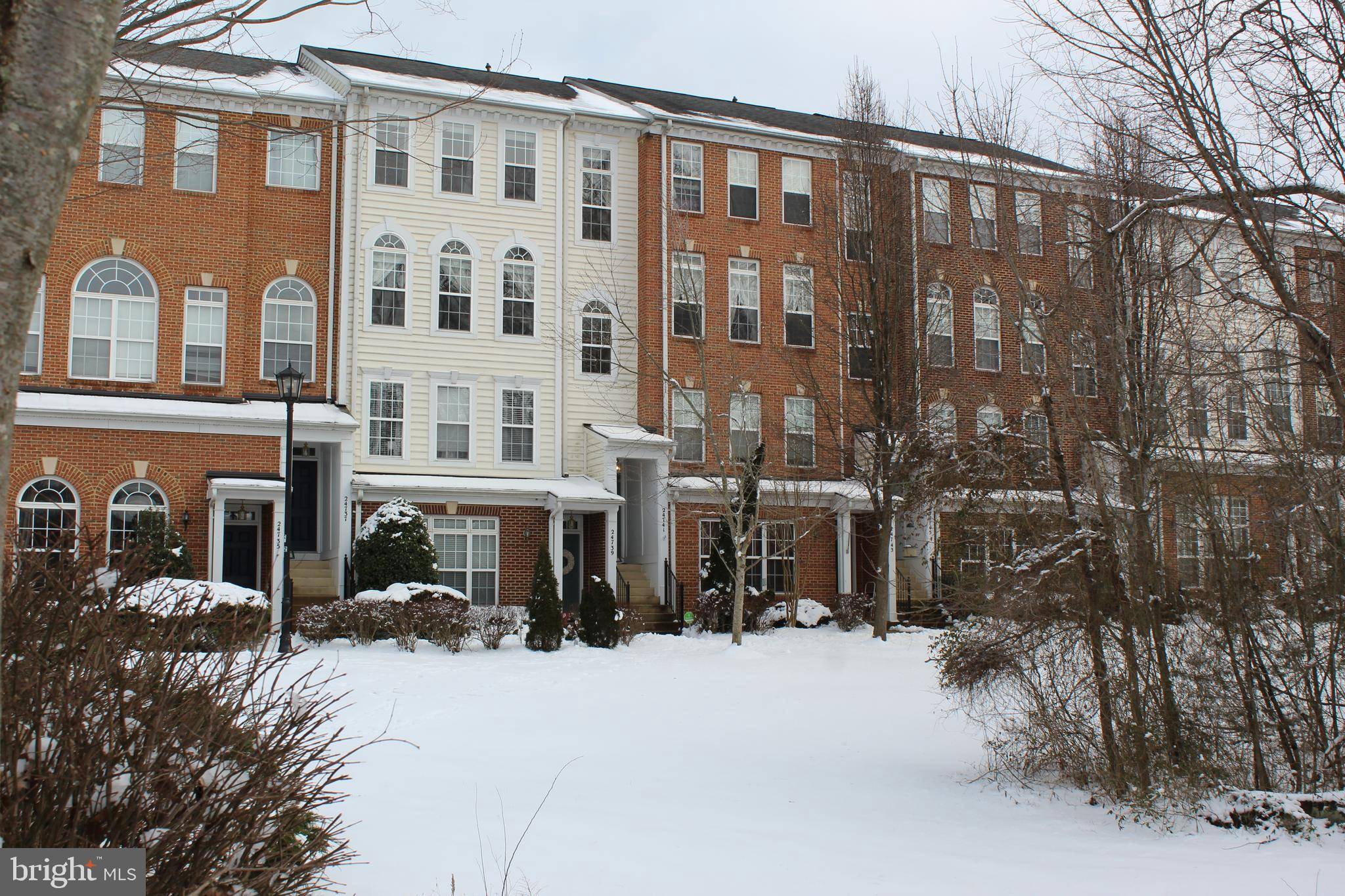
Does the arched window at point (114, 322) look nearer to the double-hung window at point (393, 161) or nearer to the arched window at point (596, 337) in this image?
the double-hung window at point (393, 161)

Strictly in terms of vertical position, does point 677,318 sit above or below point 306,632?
above

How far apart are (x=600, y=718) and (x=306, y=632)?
7.53m

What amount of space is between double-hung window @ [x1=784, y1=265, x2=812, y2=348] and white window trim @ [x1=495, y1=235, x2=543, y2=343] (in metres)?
6.12

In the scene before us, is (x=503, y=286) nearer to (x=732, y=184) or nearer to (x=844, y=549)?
(x=732, y=184)

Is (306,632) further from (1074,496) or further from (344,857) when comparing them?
(344,857)

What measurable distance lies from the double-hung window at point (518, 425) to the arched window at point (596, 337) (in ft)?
5.42

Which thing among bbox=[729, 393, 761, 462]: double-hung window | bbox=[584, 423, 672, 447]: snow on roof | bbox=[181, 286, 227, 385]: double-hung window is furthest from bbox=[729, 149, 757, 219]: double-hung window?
bbox=[181, 286, 227, 385]: double-hung window

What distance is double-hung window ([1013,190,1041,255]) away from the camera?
13733mm

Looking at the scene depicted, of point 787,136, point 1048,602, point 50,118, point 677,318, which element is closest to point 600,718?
point 1048,602

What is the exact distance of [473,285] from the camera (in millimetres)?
26078

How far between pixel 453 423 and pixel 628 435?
12.7 ft

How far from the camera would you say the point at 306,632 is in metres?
18.9

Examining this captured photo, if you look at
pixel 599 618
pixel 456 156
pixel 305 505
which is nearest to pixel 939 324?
pixel 599 618

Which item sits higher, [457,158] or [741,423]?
[457,158]
